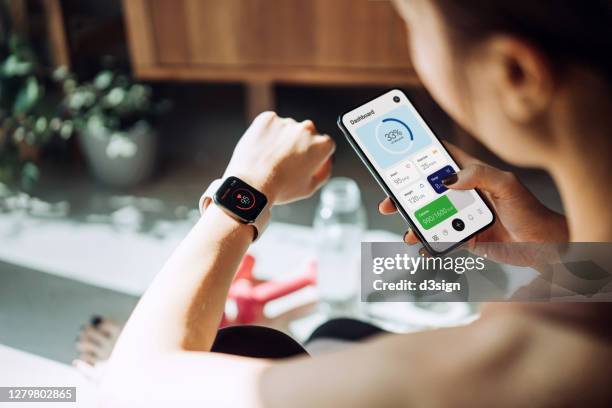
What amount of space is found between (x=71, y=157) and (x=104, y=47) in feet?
1.05

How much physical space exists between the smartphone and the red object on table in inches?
23.8

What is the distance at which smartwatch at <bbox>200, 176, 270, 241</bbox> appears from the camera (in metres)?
0.55

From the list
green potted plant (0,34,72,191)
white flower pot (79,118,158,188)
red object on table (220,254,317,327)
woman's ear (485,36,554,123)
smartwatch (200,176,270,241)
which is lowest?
red object on table (220,254,317,327)

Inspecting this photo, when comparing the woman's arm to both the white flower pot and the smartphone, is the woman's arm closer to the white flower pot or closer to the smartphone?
the smartphone

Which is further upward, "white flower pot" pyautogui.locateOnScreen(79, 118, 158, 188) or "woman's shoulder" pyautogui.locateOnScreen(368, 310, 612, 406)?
"woman's shoulder" pyautogui.locateOnScreen(368, 310, 612, 406)

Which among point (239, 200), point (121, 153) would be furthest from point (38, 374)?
point (121, 153)

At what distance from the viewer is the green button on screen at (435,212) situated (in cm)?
56

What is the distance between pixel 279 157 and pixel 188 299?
168 millimetres

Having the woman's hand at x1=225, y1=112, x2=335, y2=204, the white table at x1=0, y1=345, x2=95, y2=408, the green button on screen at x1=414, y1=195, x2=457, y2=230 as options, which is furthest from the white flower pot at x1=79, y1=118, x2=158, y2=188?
the green button on screen at x1=414, y1=195, x2=457, y2=230

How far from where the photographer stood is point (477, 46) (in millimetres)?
346

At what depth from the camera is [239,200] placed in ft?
1.82

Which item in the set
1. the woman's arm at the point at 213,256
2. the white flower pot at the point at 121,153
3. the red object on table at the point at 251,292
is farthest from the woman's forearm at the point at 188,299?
the white flower pot at the point at 121,153

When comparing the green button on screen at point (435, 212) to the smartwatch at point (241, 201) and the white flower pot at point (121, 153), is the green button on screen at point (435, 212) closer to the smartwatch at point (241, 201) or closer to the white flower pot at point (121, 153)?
the smartwatch at point (241, 201)

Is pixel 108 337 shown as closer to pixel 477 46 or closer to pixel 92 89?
pixel 92 89
